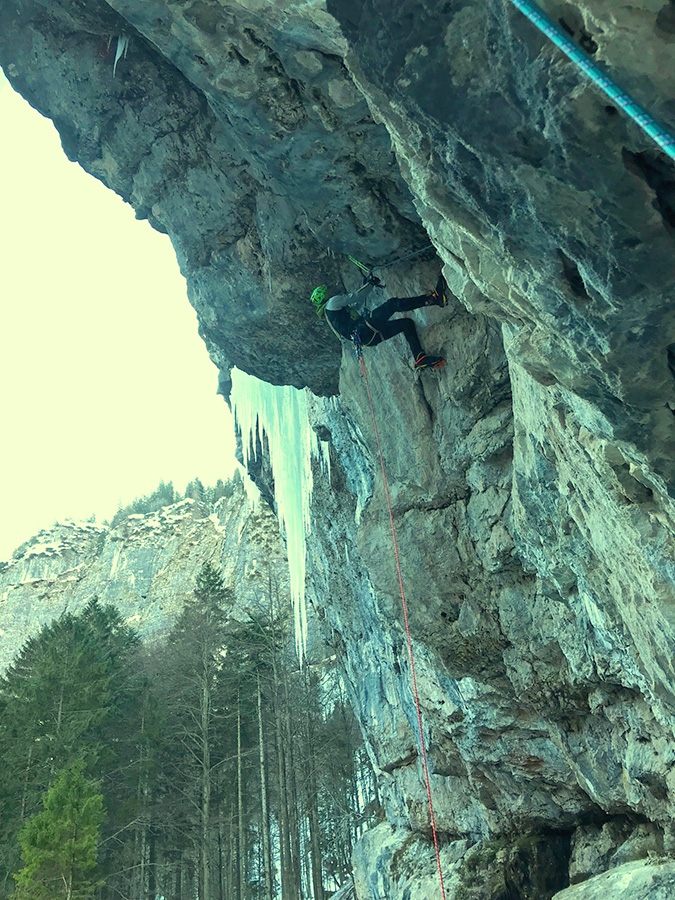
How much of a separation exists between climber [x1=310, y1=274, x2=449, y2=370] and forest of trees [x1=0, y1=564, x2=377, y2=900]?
9.09 m

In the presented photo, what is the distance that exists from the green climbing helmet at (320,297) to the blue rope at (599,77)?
495cm

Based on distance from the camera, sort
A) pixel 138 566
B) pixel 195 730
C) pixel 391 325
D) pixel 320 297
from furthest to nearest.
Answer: pixel 138 566
pixel 195 730
pixel 320 297
pixel 391 325

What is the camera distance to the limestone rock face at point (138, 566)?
41.1 m

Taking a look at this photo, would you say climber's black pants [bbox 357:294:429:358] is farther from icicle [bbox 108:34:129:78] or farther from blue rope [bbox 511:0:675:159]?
blue rope [bbox 511:0:675:159]

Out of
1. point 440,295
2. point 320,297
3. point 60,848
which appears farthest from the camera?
point 60,848

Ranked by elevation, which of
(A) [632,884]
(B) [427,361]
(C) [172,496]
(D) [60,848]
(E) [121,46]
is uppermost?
(C) [172,496]

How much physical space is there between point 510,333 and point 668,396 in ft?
3.33

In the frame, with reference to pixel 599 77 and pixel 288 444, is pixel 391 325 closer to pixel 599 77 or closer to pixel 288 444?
pixel 288 444

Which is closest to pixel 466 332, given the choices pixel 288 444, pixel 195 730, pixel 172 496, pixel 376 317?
pixel 376 317

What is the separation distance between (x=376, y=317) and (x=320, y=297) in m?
0.85

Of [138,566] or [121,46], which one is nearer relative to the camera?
[121,46]

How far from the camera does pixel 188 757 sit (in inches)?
611

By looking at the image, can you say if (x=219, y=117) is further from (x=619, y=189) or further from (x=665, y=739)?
(x=665, y=739)

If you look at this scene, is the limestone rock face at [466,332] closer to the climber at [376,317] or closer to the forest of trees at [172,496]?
the climber at [376,317]
